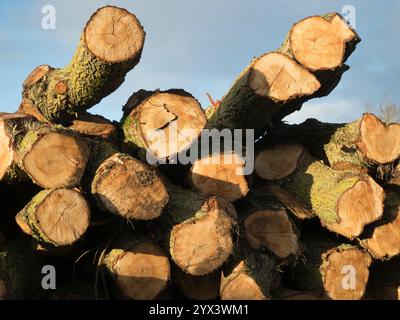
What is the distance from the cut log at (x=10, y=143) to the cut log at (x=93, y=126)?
702mm

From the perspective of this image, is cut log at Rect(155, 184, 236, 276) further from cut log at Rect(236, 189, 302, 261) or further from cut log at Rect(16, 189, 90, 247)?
cut log at Rect(16, 189, 90, 247)

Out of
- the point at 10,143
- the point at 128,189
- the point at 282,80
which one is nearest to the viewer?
the point at 128,189

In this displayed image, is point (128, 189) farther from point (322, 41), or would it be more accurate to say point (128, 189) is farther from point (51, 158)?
point (322, 41)

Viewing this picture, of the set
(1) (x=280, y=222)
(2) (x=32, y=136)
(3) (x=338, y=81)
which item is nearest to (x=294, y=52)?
(3) (x=338, y=81)

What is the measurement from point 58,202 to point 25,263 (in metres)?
0.78

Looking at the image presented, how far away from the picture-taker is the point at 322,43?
433cm

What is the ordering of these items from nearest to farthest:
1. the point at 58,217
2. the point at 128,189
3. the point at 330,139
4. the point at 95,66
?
the point at 58,217
the point at 128,189
the point at 95,66
the point at 330,139

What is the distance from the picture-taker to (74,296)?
3852mm

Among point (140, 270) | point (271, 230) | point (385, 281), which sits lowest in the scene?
point (385, 281)

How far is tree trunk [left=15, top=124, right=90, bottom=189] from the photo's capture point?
3.41 metres

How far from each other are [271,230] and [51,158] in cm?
178

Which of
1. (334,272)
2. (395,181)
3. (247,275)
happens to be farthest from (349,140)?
(247,275)

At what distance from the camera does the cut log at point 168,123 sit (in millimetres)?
3906

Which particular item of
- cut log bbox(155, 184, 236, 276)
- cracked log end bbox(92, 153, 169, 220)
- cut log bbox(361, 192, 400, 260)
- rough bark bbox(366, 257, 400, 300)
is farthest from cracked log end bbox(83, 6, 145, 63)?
rough bark bbox(366, 257, 400, 300)
